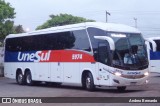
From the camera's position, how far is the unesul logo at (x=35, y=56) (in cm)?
2761

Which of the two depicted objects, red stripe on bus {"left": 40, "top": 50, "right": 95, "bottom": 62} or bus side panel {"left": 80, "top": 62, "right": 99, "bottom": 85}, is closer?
bus side panel {"left": 80, "top": 62, "right": 99, "bottom": 85}

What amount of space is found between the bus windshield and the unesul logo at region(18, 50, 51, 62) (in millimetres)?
6027

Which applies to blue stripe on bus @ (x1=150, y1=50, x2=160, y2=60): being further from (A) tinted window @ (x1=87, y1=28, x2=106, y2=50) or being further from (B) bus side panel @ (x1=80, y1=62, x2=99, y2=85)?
(A) tinted window @ (x1=87, y1=28, x2=106, y2=50)

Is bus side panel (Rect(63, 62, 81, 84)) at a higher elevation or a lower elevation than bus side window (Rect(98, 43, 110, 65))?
lower

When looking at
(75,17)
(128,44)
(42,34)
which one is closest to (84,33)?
(128,44)

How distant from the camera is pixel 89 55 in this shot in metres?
23.3

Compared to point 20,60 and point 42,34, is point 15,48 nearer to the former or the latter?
point 20,60

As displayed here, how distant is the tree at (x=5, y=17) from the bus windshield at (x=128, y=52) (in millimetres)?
22003

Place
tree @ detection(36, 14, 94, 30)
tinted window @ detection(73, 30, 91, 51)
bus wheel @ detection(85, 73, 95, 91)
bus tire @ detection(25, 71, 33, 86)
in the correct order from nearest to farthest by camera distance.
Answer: bus wheel @ detection(85, 73, 95, 91)
tinted window @ detection(73, 30, 91, 51)
bus tire @ detection(25, 71, 33, 86)
tree @ detection(36, 14, 94, 30)

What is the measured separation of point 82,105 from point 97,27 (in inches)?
273

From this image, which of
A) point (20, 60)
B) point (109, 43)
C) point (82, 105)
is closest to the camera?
point (82, 105)

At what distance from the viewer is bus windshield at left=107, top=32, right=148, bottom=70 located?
2189cm

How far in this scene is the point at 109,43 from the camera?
2150 cm

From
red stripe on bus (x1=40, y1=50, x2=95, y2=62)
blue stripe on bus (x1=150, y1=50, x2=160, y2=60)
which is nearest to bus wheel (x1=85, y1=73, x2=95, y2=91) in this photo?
red stripe on bus (x1=40, y1=50, x2=95, y2=62)
